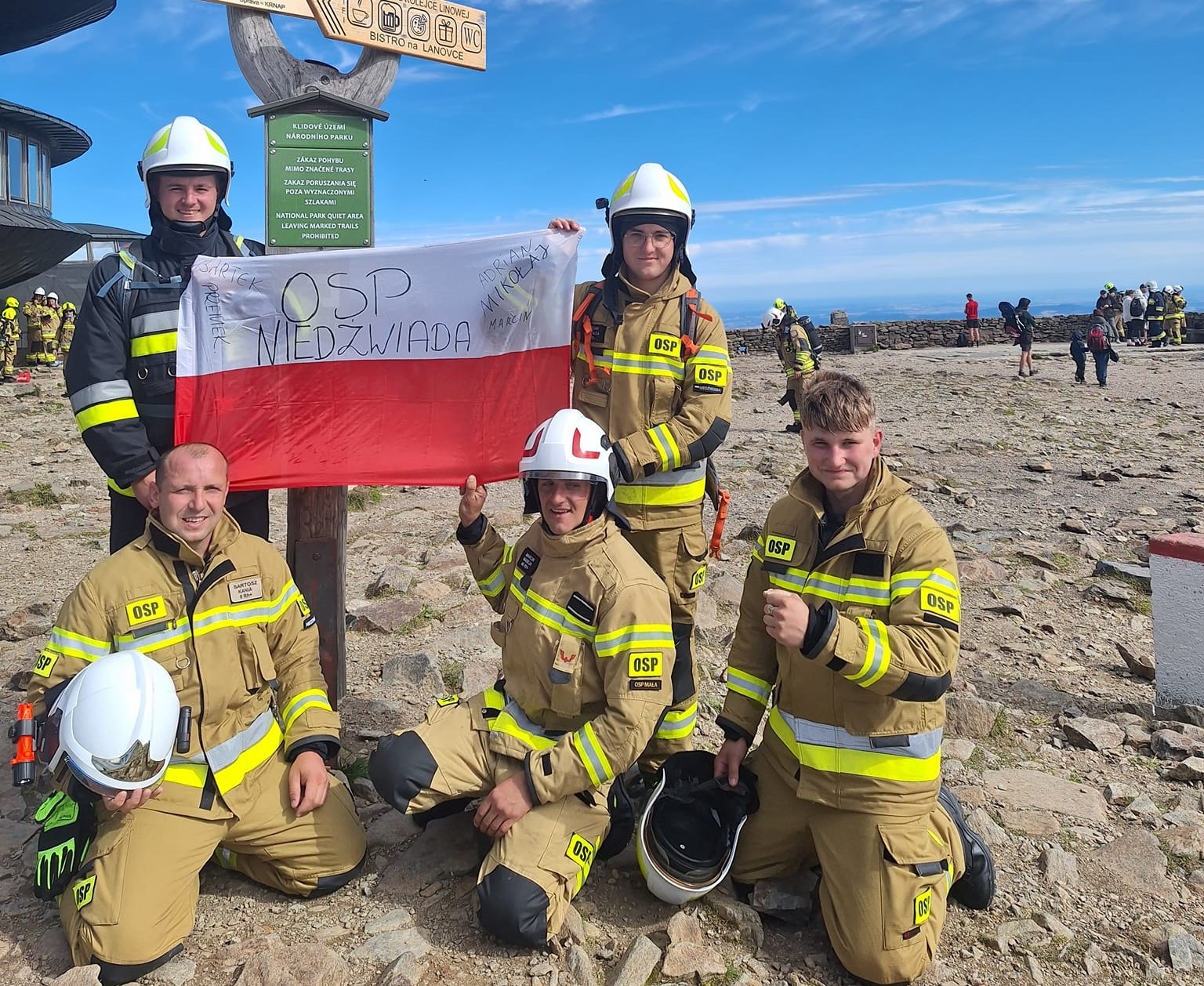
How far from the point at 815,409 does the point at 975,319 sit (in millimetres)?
37632

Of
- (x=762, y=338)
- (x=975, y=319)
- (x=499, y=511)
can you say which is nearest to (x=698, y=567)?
(x=499, y=511)

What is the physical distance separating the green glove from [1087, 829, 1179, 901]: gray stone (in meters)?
4.02

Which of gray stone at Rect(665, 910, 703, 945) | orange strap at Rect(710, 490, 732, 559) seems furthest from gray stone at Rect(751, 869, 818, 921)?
orange strap at Rect(710, 490, 732, 559)

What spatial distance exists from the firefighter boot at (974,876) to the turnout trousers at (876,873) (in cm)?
6

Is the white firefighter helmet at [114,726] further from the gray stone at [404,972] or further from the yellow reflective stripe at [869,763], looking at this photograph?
the yellow reflective stripe at [869,763]

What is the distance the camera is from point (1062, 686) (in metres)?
5.64

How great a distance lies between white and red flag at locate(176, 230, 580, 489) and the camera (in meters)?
4.48

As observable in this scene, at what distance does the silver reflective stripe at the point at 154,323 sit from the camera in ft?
13.8

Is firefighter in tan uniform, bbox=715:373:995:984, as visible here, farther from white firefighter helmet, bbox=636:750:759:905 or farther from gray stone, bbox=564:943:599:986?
gray stone, bbox=564:943:599:986

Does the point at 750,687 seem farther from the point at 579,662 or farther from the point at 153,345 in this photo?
the point at 153,345

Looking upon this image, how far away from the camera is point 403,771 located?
11.9 ft

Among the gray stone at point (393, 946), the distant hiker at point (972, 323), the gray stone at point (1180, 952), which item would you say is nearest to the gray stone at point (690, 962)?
the gray stone at point (393, 946)

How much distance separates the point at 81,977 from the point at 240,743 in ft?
2.99

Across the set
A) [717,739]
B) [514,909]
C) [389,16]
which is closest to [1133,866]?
[717,739]
